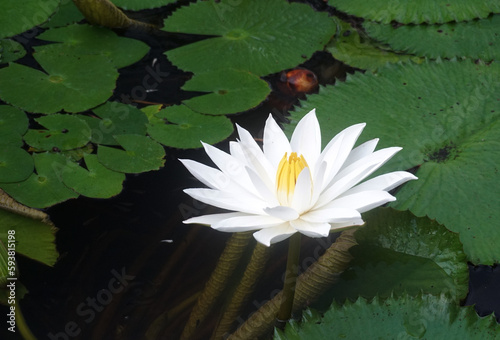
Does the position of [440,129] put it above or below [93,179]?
above

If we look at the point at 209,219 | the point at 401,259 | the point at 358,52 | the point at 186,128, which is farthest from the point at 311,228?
the point at 358,52

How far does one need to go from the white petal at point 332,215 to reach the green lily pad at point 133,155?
48.2 inches

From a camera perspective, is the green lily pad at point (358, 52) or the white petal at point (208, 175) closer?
the white petal at point (208, 175)

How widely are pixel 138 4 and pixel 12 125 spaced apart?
126cm

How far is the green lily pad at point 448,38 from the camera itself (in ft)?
9.66

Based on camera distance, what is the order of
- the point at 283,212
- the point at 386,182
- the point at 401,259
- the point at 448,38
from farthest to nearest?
the point at 448,38
the point at 401,259
the point at 386,182
the point at 283,212

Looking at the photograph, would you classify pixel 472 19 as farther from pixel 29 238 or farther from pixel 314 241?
pixel 29 238

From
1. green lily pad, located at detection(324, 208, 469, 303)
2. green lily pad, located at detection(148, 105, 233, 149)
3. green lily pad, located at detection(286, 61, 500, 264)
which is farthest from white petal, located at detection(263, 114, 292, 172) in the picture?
green lily pad, located at detection(148, 105, 233, 149)

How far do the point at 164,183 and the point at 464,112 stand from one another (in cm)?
141

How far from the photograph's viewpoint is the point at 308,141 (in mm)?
1720

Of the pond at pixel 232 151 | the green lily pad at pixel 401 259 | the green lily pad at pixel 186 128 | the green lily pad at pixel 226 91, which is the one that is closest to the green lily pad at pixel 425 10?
the pond at pixel 232 151

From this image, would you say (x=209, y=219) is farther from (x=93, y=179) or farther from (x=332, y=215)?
(x=93, y=179)

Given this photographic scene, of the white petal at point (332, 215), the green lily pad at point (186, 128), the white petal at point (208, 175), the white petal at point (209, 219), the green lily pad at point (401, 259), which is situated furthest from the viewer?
the green lily pad at point (186, 128)

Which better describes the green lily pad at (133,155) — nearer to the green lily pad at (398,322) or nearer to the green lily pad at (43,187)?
the green lily pad at (43,187)
